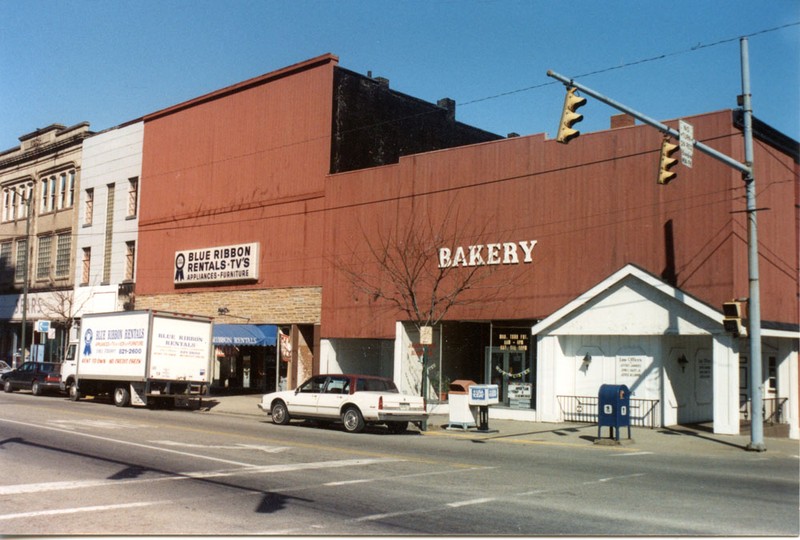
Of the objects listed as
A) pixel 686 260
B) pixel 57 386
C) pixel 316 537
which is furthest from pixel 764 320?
pixel 57 386

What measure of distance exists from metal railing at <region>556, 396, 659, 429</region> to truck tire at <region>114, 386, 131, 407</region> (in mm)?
15313

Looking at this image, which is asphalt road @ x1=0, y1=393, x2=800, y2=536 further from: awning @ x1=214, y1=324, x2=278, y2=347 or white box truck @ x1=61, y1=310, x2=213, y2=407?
awning @ x1=214, y1=324, x2=278, y2=347

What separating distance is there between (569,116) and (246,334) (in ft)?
78.1

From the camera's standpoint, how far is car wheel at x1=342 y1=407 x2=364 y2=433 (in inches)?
820

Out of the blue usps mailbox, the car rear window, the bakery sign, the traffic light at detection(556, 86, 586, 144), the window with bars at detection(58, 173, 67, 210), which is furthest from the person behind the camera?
the window with bars at detection(58, 173, 67, 210)

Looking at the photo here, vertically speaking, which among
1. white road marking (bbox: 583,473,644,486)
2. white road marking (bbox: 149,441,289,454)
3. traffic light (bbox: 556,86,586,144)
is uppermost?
traffic light (bbox: 556,86,586,144)

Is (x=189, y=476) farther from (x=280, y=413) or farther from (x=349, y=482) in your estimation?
(x=280, y=413)

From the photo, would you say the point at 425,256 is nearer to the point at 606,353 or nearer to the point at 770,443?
the point at 606,353

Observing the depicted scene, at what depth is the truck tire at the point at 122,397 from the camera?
2884cm

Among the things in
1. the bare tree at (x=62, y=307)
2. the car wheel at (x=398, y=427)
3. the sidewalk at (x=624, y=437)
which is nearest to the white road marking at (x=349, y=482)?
the sidewalk at (x=624, y=437)

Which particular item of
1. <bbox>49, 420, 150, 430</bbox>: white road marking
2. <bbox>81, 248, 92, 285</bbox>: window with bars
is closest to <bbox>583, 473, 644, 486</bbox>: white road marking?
<bbox>49, 420, 150, 430</bbox>: white road marking

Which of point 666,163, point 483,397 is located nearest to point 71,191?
point 483,397

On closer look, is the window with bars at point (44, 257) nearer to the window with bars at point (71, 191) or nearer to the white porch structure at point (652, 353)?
the window with bars at point (71, 191)

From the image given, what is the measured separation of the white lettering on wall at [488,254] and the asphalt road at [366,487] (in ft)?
29.7
